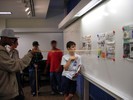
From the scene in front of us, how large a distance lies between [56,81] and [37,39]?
2628 mm

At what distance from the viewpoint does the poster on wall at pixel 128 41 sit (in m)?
1.84

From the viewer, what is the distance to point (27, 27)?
721 centimetres

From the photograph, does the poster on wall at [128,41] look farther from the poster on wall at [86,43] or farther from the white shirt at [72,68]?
the white shirt at [72,68]

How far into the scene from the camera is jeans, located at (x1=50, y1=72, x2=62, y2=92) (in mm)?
5043

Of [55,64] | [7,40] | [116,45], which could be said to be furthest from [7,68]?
[55,64]

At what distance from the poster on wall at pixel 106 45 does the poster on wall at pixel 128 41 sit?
28 cm

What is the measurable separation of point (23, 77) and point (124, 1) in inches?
207

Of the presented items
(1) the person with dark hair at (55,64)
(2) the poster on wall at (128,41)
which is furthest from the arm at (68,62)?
(2) the poster on wall at (128,41)

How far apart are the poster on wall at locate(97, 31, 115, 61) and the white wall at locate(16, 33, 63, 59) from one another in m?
4.69

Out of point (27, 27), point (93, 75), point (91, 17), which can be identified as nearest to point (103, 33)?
point (91, 17)

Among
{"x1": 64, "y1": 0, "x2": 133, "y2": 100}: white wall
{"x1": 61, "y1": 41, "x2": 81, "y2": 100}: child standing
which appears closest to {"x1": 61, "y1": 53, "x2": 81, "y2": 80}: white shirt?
{"x1": 61, "y1": 41, "x2": 81, "y2": 100}: child standing

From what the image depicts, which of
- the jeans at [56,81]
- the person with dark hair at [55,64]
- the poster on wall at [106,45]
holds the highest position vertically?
the poster on wall at [106,45]

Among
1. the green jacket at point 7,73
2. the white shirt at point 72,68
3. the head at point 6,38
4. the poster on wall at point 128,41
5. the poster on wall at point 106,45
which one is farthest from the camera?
the white shirt at point 72,68

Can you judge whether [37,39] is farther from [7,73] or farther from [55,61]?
[7,73]
